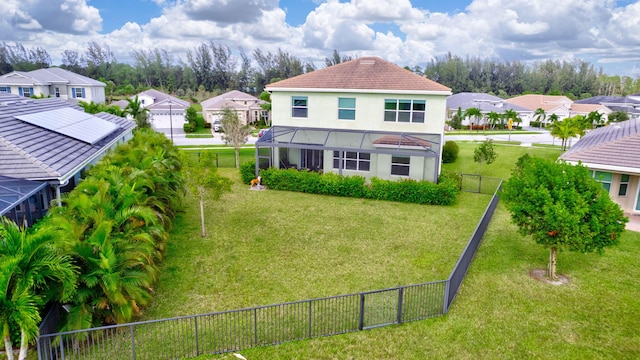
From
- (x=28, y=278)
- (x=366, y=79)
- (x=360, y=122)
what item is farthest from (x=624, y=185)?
(x=28, y=278)

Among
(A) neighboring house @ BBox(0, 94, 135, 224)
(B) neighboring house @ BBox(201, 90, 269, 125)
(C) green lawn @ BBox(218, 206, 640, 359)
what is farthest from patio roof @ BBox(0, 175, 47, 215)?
(B) neighboring house @ BBox(201, 90, 269, 125)

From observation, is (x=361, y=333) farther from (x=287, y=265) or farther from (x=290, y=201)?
(x=290, y=201)

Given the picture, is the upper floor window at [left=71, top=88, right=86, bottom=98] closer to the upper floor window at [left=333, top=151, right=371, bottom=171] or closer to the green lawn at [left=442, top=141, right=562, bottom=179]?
the upper floor window at [left=333, top=151, right=371, bottom=171]

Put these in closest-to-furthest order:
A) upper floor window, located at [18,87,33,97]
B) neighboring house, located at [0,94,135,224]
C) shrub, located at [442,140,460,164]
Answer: neighboring house, located at [0,94,135,224]
shrub, located at [442,140,460,164]
upper floor window, located at [18,87,33,97]

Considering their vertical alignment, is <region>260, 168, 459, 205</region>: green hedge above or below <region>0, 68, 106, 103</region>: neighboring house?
below

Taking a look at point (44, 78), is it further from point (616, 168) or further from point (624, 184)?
point (624, 184)

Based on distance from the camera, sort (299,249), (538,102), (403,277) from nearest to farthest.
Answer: (403,277)
(299,249)
(538,102)

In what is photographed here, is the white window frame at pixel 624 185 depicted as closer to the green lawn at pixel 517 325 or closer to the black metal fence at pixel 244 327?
the green lawn at pixel 517 325

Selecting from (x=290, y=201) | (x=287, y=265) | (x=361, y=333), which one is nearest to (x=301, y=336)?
(x=361, y=333)
